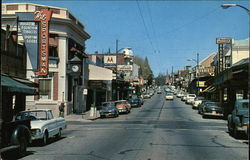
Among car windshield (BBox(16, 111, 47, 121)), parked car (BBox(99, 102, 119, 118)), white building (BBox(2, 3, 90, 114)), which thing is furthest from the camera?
white building (BBox(2, 3, 90, 114))

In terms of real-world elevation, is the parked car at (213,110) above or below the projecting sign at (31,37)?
below

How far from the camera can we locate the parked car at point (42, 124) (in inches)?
561

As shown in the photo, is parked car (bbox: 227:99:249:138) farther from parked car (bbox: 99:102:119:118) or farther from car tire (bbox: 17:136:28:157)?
parked car (bbox: 99:102:119:118)

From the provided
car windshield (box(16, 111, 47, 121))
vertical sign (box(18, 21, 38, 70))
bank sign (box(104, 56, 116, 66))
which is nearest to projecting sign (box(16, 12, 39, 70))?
vertical sign (box(18, 21, 38, 70))

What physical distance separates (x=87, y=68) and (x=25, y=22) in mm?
22231

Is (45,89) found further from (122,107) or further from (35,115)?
(35,115)

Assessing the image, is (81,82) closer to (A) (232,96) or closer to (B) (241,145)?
(A) (232,96)

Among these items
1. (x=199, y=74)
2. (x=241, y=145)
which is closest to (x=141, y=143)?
(x=241, y=145)

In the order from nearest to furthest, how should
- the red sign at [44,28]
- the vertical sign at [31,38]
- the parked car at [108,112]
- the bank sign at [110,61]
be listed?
the vertical sign at [31,38] → the red sign at [44,28] → the parked car at [108,112] → the bank sign at [110,61]

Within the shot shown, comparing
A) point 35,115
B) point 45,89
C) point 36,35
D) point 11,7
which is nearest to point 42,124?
point 35,115

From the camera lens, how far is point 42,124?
14.6 meters

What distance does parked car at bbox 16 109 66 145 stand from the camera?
46.8ft

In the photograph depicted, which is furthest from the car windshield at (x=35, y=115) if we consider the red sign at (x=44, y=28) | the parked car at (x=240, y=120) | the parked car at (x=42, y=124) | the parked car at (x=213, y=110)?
the parked car at (x=213, y=110)

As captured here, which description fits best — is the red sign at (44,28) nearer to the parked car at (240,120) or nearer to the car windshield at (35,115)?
the car windshield at (35,115)
